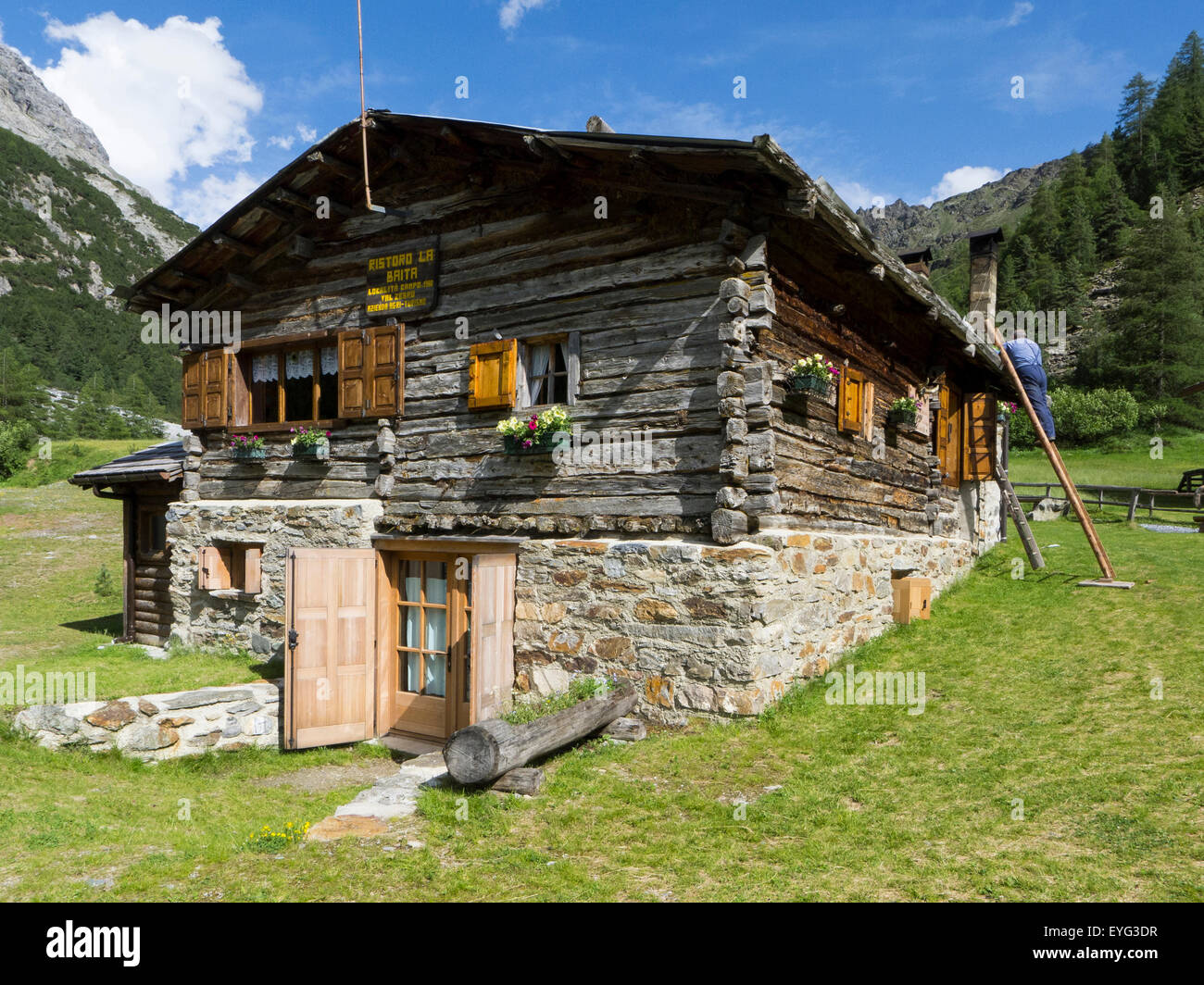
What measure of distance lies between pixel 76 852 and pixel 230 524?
21.8 feet

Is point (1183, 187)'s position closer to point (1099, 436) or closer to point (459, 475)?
point (1099, 436)

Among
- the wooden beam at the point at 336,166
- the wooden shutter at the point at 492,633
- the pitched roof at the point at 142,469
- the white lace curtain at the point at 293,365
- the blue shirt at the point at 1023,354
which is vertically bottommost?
the wooden shutter at the point at 492,633

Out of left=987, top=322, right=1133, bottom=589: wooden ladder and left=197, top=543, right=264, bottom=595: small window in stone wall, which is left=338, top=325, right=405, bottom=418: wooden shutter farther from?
left=987, top=322, right=1133, bottom=589: wooden ladder

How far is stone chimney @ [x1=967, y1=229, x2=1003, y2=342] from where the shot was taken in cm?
1606

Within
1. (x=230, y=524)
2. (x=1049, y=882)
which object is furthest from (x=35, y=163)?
(x=1049, y=882)

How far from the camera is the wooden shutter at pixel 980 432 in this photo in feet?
48.0

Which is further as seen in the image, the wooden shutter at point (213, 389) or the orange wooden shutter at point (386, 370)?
the wooden shutter at point (213, 389)

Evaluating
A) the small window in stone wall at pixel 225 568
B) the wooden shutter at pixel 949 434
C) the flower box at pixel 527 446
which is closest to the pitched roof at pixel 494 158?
the wooden shutter at pixel 949 434

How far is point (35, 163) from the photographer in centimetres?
11812

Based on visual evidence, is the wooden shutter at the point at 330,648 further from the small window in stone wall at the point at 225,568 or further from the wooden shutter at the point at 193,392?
the wooden shutter at the point at 193,392

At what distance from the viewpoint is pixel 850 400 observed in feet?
30.8

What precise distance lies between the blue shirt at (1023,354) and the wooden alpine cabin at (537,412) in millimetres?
3051

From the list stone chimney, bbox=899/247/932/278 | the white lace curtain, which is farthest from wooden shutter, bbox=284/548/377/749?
stone chimney, bbox=899/247/932/278

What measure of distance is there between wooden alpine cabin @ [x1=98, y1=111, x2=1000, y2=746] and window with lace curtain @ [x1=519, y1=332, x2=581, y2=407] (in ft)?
0.12
